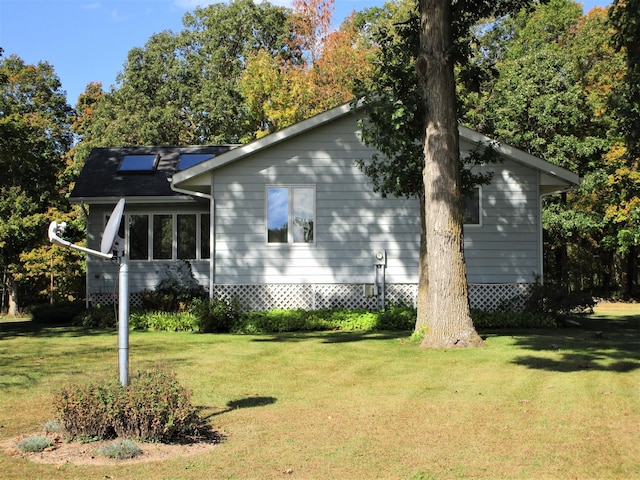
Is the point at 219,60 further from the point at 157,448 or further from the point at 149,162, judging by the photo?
the point at 157,448

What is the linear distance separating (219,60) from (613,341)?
31.8 meters

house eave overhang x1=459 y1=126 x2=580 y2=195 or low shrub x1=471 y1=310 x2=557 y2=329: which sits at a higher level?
house eave overhang x1=459 y1=126 x2=580 y2=195

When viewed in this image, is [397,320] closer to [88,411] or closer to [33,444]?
[88,411]

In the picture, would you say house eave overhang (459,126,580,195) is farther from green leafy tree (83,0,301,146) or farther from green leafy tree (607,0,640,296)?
green leafy tree (83,0,301,146)

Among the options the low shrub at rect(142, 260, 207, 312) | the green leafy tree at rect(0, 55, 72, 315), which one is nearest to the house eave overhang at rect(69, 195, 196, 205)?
the low shrub at rect(142, 260, 207, 312)

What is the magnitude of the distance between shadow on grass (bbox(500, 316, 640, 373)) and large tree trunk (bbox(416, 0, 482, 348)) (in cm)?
141

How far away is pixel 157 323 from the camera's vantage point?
17484 mm

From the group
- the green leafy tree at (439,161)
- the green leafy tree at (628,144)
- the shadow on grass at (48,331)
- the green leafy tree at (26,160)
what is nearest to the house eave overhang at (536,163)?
the green leafy tree at (628,144)

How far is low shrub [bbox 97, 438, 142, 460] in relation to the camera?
5895mm

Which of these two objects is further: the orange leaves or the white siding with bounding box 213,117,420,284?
the orange leaves

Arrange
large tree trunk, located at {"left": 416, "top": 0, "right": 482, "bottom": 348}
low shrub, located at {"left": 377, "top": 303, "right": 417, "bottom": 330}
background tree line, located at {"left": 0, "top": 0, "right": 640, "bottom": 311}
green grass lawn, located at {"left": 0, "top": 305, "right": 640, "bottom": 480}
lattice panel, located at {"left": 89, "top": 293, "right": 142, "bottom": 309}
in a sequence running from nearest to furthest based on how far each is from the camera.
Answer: green grass lawn, located at {"left": 0, "top": 305, "right": 640, "bottom": 480} < large tree trunk, located at {"left": 416, "top": 0, "right": 482, "bottom": 348} < low shrub, located at {"left": 377, "top": 303, "right": 417, "bottom": 330} < lattice panel, located at {"left": 89, "top": 293, "right": 142, "bottom": 309} < background tree line, located at {"left": 0, "top": 0, "right": 640, "bottom": 311}

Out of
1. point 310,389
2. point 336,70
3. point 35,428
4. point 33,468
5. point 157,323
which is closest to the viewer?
point 33,468

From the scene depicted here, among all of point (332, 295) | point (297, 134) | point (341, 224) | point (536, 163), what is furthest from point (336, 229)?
point (536, 163)

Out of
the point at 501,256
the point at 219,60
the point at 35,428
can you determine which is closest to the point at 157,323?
the point at 501,256
